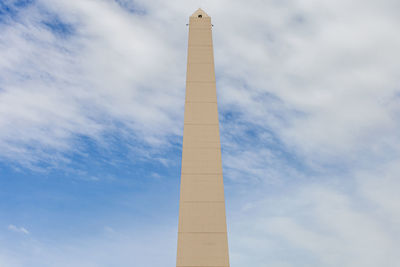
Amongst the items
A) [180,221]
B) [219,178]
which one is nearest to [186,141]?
[219,178]

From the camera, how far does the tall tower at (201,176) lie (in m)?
16.2

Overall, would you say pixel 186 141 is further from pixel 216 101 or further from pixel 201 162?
pixel 216 101

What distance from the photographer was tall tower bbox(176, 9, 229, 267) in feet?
53.1

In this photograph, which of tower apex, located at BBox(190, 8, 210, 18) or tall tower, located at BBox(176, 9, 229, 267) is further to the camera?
tower apex, located at BBox(190, 8, 210, 18)

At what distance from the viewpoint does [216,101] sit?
1888cm

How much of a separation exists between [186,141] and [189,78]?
3491 mm

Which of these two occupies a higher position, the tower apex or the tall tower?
the tower apex

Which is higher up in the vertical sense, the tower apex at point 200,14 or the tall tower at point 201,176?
the tower apex at point 200,14

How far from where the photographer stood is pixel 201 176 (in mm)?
17266

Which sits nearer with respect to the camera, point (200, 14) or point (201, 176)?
point (201, 176)

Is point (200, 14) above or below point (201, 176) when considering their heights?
above

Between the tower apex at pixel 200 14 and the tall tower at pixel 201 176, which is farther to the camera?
the tower apex at pixel 200 14

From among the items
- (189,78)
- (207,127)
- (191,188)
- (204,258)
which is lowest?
(204,258)

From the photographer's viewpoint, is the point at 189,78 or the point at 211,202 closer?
the point at 211,202
